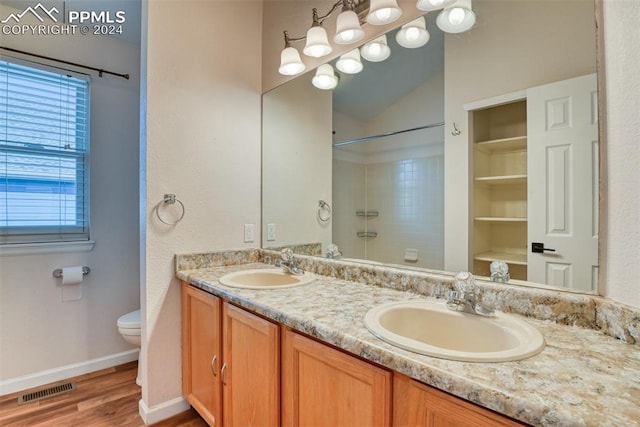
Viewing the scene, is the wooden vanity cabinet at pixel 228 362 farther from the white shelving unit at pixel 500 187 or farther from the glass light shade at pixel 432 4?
the glass light shade at pixel 432 4

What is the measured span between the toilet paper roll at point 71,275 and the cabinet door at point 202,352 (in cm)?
100

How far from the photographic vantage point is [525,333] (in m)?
0.84

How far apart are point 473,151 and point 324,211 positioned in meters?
0.93

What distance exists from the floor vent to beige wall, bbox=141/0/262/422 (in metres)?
0.75

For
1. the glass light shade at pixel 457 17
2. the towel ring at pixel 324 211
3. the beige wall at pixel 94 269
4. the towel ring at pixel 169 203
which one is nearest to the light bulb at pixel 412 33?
the glass light shade at pixel 457 17

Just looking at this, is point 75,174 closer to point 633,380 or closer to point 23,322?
point 23,322

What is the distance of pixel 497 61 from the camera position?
1.13 meters

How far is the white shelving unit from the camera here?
107cm

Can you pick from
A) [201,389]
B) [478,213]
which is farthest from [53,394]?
[478,213]

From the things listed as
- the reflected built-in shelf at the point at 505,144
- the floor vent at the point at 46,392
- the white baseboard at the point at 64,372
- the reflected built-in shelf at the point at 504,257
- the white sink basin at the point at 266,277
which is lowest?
the floor vent at the point at 46,392

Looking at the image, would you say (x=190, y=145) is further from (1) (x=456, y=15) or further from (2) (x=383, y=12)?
(1) (x=456, y=15)

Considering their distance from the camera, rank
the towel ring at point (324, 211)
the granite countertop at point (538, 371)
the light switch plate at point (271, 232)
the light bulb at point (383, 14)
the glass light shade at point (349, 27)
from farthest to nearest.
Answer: the light switch plate at point (271, 232) → the towel ring at point (324, 211) → the glass light shade at point (349, 27) → the light bulb at point (383, 14) → the granite countertop at point (538, 371)

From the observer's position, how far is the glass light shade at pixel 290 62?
1.76m


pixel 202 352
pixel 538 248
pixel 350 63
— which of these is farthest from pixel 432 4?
pixel 202 352
